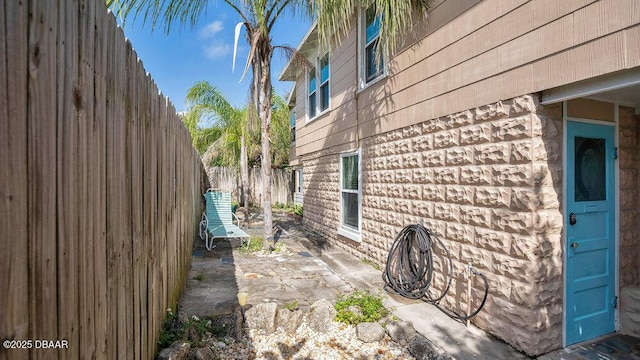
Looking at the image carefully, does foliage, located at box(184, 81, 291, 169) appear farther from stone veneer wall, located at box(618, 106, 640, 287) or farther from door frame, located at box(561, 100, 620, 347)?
stone veneer wall, located at box(618, 106, 640, 287)

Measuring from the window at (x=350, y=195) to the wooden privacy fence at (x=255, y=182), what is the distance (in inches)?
326

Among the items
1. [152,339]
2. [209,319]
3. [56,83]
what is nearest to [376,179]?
[209,319]

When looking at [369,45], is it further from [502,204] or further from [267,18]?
[502,204]

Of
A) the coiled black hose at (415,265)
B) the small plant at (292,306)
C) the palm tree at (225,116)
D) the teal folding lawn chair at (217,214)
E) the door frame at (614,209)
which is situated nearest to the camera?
the door frame at (614,209)

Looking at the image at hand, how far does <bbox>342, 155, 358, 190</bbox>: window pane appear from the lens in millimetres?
6457

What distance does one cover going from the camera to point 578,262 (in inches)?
120

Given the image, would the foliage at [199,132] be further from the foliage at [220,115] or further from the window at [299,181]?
the window at [299,181]

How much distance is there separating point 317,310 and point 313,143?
19.8 feet

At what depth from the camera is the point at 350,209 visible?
263 inches

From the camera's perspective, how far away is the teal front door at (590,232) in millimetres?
2998

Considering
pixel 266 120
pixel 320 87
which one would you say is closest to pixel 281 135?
pixel 320 87

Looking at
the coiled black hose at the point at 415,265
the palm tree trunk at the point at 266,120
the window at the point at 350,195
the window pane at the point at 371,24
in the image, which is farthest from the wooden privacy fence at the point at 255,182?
the coiled black hose at the point at 415,265

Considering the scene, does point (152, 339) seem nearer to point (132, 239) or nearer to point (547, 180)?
point (132, 239)

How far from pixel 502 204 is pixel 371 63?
12.1ft
